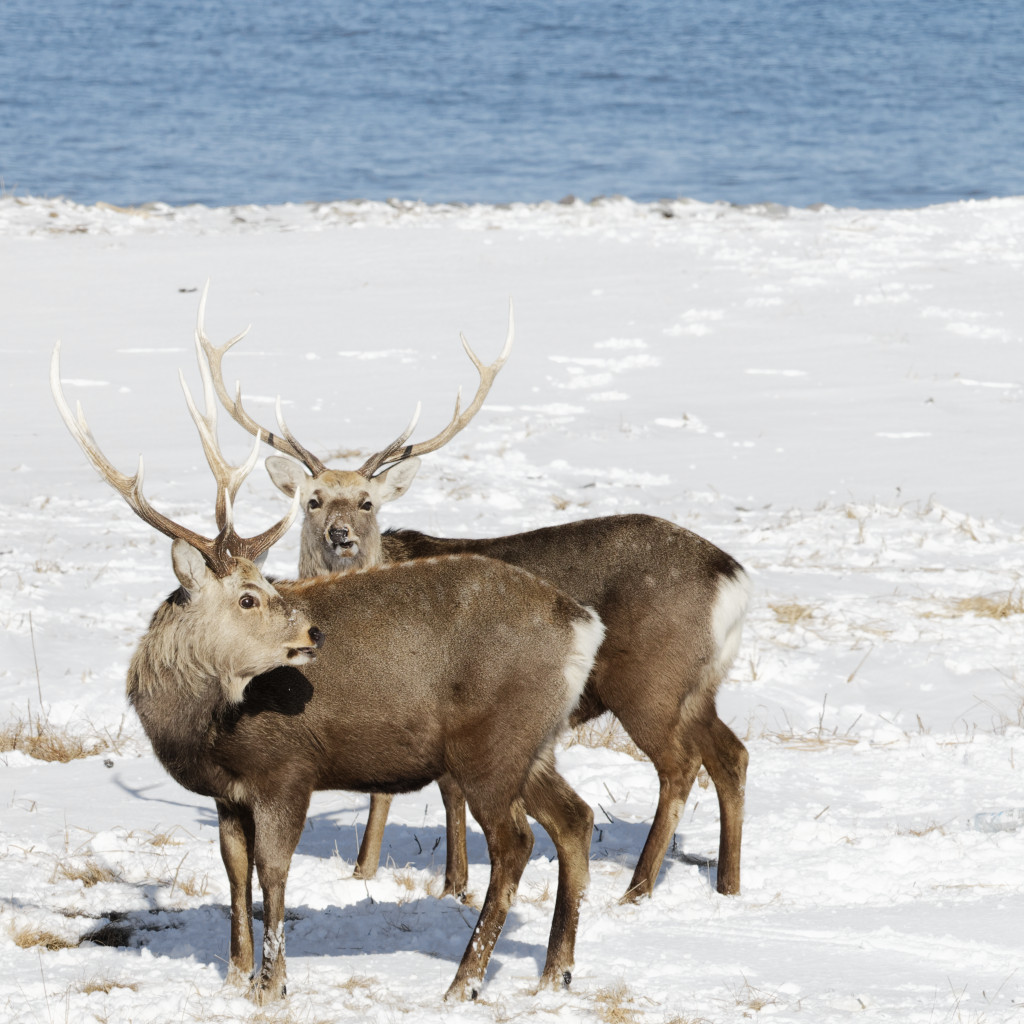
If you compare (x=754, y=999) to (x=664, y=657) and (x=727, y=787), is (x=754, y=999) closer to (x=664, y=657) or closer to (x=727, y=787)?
(x=727, y=787)

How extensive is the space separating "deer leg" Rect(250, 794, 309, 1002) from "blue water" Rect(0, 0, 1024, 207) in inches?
908

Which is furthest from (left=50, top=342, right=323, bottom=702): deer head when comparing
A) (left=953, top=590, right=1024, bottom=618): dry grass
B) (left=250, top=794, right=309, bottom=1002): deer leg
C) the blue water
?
the blue water

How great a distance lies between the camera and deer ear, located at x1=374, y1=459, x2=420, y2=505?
311 inches

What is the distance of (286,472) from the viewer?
7.82 m

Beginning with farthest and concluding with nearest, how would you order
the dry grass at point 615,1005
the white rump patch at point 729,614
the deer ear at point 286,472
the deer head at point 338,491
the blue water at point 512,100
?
the blue water at point 512,100, the deer ear at point 286,472, the deer head at point 338,491, the white rump patch at point 729,614, the dry grass at point 615,1005

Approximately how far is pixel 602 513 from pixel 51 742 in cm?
554

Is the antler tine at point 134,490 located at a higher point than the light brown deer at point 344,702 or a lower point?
higher

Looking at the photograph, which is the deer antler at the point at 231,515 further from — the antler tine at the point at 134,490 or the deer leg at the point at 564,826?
the deer leg at the point at 564,826

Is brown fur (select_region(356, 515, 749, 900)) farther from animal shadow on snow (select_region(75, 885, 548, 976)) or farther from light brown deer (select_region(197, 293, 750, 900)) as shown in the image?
animal shadow on snow (select_region(75, 885, 548, 976))

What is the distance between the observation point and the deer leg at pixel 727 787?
6.20 meters

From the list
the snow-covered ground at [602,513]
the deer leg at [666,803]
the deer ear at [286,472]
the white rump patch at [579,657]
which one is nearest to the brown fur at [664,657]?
the deer leg at [666,803]

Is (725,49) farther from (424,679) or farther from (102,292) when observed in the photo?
(424,679)

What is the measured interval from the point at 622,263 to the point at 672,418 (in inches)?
255

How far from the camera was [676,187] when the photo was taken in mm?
35812
